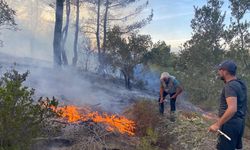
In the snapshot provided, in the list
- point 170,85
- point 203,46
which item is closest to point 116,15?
point 203,46

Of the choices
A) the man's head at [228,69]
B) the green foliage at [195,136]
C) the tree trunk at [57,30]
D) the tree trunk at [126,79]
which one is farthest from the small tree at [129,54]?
the man's head at [228,69]

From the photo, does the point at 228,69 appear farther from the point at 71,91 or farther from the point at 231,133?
the point at 71,91

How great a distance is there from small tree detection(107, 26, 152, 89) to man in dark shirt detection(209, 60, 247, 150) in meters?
13.9

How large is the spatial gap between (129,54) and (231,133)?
47.2 ft

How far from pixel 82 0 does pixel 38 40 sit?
2072cm

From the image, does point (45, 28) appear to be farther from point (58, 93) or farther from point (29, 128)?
point (29, 128)

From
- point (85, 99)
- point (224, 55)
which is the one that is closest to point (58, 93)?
point (85, 99)

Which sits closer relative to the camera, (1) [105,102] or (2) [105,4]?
(1) [105,102]

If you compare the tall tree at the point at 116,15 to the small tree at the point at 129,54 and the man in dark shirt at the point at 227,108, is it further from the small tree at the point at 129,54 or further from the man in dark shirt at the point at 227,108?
the man in dark shirt at the point at 227,108

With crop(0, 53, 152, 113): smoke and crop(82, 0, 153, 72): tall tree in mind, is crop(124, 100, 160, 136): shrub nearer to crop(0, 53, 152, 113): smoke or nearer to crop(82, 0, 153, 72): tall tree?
crop(0, 53, 152, 113): smoke

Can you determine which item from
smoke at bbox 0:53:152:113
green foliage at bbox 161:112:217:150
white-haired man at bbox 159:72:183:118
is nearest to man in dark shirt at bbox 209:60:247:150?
green foliage at bbox 161:112:217:150

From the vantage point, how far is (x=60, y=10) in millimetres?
18125

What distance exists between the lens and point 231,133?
19.5 ft

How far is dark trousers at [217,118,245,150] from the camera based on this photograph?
593 centimetres
